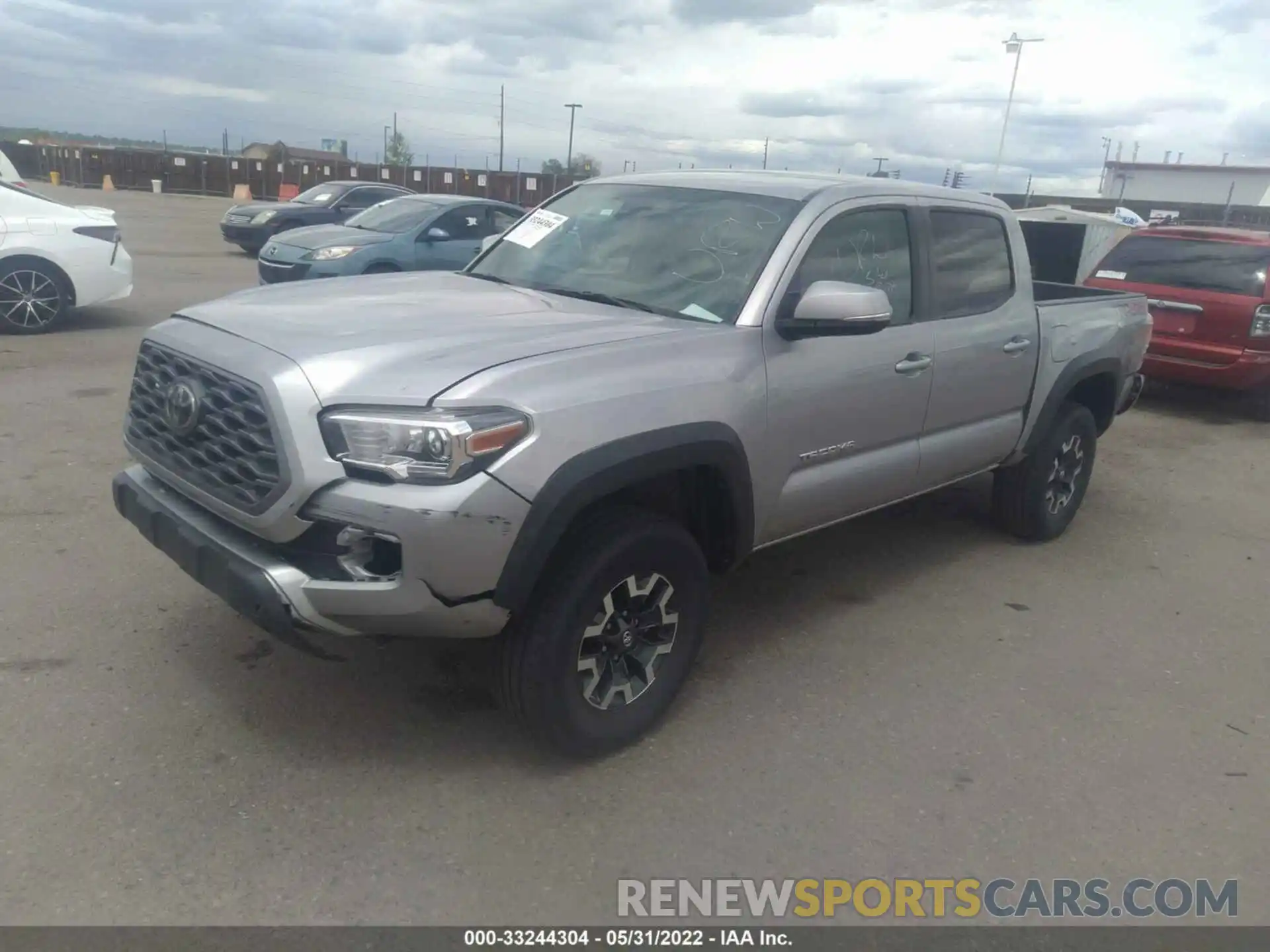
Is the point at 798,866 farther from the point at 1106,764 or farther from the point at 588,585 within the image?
the point at 1106,764

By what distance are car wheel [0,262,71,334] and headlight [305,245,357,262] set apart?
95.4 inches

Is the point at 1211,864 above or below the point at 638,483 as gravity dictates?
below

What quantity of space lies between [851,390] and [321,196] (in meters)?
15.9

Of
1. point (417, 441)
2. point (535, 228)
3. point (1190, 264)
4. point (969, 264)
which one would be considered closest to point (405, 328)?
point (417, 441)

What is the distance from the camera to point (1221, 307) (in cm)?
887

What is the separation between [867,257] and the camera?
4203 millimetres

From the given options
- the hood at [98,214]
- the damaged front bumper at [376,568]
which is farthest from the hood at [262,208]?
the damaged front bumper at [376,568]

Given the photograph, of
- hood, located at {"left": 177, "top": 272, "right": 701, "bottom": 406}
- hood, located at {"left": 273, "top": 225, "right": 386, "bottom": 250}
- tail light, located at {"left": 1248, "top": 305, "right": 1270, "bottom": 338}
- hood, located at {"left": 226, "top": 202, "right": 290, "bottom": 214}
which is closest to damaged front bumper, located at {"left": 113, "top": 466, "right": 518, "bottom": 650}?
hood, located at {"left": 177, "top": 272, "right": 701, "bottom": 406}

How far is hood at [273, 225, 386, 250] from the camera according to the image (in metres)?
11.4

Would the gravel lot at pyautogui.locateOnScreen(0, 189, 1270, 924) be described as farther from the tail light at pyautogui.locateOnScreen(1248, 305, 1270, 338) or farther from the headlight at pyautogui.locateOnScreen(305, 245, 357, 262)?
the headlight at pyautogui.locateOnScreen(305, 245, 357, 262)

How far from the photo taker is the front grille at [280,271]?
36.2 ft

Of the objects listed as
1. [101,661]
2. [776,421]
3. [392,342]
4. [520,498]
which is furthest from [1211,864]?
[101,661]
